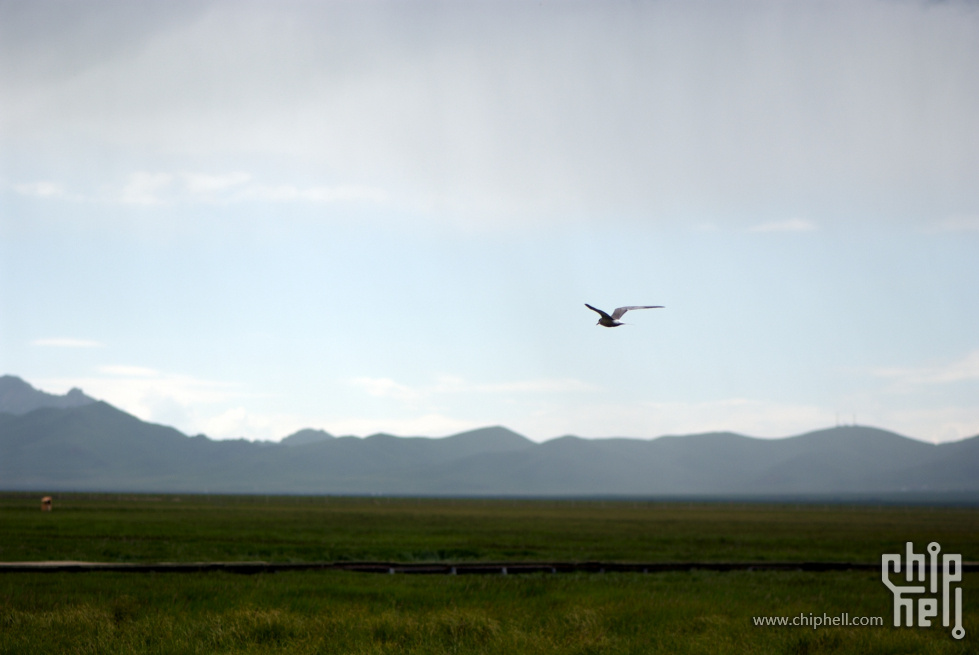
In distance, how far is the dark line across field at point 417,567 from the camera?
31234 millimetres

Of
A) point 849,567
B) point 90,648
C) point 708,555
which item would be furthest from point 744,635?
point 708,555

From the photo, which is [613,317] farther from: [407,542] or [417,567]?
[407,542]

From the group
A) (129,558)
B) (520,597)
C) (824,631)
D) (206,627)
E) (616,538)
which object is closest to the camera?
(206,627)

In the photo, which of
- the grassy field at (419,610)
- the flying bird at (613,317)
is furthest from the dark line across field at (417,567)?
the flying bird at (613,317)

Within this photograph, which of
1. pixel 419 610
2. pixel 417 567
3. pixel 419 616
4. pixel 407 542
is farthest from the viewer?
pixel 407 542

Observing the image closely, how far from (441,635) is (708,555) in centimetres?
3239

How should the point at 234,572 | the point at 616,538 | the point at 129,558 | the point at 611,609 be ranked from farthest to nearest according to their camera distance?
the point at 616,538 < the point at 129,558 < the point at 234,572 < the point at 611,609

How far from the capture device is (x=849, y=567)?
41.1 metres

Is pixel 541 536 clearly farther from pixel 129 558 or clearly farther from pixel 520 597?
pixel 520 597

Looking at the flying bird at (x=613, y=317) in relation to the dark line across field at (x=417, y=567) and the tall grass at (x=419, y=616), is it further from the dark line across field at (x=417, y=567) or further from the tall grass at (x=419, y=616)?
the dark line across field at (x=417, y=567)

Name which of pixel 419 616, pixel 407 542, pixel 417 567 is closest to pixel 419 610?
pixel 419 616

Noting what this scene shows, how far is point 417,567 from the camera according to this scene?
36.1 metres

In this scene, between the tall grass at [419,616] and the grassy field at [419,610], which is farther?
the grassy field at [419,610]

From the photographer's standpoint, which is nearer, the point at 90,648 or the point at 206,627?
the point at 90,648
